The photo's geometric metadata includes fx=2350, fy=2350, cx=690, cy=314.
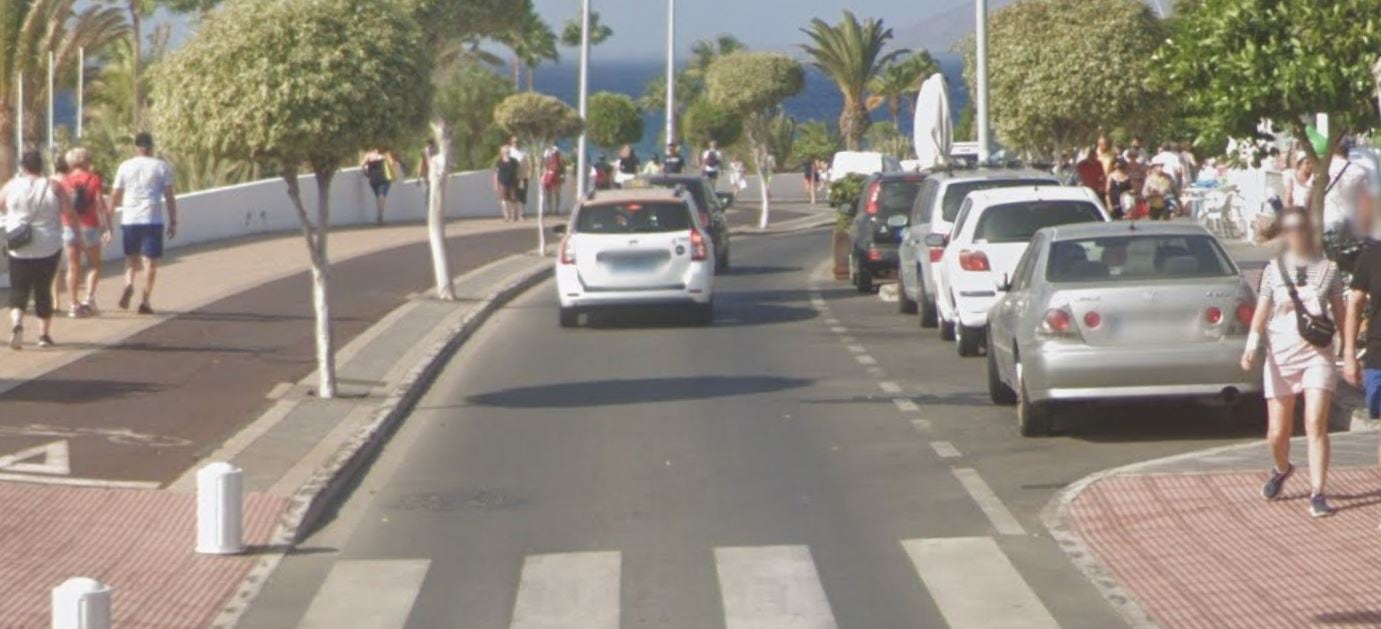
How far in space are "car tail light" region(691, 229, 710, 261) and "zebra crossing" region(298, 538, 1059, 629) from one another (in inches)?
534

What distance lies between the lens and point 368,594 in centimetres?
1145

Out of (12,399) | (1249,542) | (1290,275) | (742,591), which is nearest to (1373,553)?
(1249,542)

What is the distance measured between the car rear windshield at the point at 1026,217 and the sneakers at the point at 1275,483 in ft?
29.0

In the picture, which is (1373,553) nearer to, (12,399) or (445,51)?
(12,399)

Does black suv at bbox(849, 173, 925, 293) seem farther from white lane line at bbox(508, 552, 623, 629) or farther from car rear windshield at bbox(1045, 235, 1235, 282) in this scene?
white lane line at bbox(508, 552, 623, 629)

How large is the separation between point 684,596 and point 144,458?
216 inches

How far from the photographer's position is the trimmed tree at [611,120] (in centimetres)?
8081

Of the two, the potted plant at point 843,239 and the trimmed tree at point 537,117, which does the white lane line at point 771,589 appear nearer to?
the potted plant at point 843,239

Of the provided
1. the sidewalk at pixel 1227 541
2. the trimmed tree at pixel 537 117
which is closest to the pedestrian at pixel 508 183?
the trimmed tree at pixel 537 117

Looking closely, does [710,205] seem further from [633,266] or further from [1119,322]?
[1119,322]

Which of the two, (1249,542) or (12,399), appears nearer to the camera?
(1249,542)

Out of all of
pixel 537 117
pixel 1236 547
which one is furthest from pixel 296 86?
pixel 537 117

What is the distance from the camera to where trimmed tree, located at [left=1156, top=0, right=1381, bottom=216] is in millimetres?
A: 16641

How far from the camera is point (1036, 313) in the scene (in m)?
16.1
